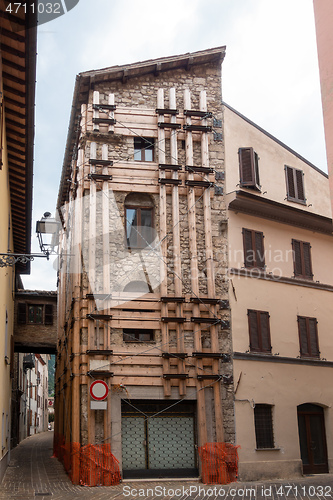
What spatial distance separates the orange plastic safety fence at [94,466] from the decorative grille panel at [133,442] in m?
0.58

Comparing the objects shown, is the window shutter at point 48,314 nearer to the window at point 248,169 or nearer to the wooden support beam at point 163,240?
the wooden support beam at point 163,240

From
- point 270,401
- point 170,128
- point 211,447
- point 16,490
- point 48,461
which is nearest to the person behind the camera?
point 16,490

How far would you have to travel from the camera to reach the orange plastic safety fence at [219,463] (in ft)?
55.3

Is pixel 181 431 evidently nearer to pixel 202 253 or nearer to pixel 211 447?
pixel 211 447

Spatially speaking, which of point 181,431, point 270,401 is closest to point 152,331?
point 181,431

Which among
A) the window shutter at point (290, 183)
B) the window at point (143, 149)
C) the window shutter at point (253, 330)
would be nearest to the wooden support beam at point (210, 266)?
the window shutter at point (253, 330)

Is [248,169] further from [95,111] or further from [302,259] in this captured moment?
[95,111]

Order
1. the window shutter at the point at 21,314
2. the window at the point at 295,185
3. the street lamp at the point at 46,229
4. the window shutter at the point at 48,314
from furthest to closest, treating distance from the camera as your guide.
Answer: the window shutter at the point at 48,314 → the window shutter at the point at 21,314 → the window at the point at 295,185 → the street lamp at the point at 46,229

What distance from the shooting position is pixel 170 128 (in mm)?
19672

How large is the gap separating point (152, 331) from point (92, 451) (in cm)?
380

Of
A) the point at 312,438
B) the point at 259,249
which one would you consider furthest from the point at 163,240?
the point at 312,438

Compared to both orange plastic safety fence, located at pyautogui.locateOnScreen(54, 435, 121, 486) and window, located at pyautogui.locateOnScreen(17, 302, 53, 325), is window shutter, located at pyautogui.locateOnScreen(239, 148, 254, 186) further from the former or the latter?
Answer: window, located at pyautogui.locateOnScreen(17, 302, 53, 325)

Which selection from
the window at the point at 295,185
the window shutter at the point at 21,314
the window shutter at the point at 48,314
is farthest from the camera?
the window shutter at the point at 48,314

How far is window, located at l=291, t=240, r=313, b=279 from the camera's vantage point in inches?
815
